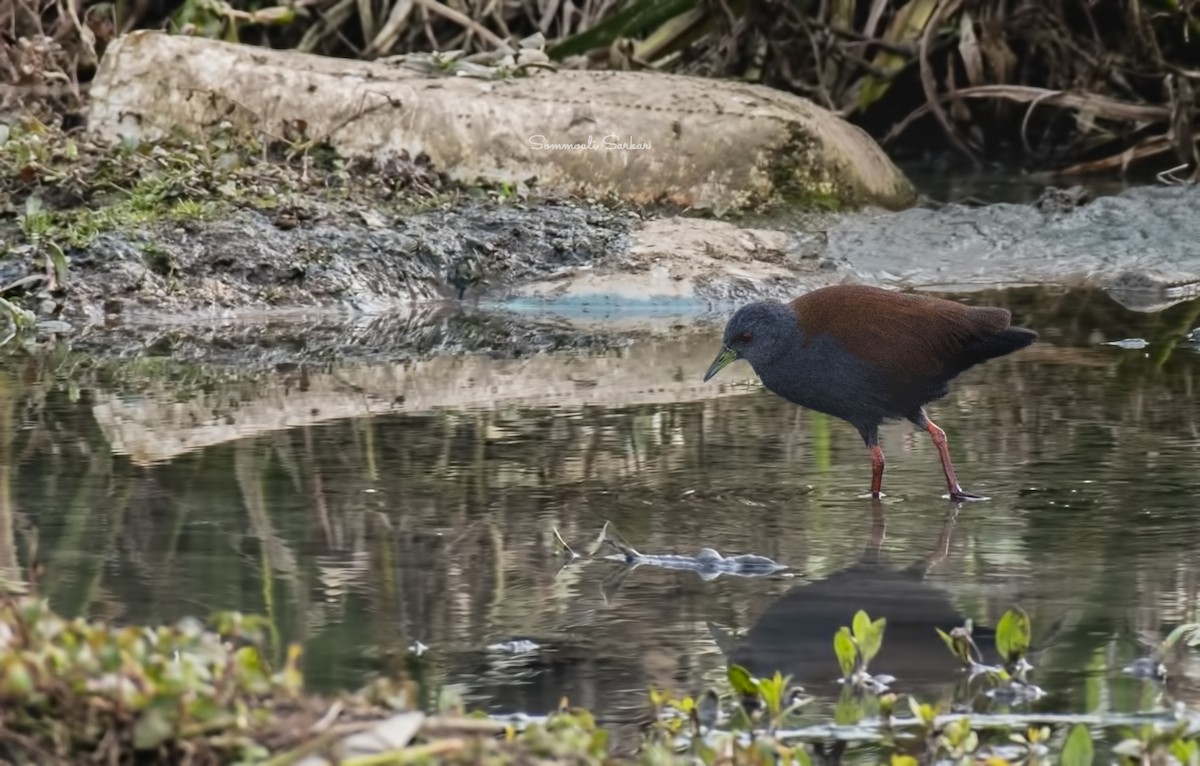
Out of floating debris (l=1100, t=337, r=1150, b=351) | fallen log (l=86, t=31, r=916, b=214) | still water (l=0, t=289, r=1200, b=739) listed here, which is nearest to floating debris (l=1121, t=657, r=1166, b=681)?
still water (l=0, t=289, r=1200, b=739)

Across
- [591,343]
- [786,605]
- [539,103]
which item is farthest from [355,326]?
[786,605]

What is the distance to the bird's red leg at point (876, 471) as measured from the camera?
20.4ft

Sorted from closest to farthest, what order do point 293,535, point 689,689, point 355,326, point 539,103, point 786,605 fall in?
point 689,689, point 786,605, point 293,535, point 355,326, point 539,103

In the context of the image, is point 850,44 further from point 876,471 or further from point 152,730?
point 152,730

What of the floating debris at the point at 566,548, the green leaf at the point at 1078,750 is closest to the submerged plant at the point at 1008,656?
the green leaf at the point at 1078,750

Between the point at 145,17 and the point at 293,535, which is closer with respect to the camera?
the point at 293,535

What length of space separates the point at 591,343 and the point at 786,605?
4.02 metres

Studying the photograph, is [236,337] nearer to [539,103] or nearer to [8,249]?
[8,249]

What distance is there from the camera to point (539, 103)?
11570 mm

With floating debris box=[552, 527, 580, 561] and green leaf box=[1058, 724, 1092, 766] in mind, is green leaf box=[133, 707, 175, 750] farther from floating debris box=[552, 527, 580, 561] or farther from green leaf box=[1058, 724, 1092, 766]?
floating debris box=[552, 527, 580, 561]

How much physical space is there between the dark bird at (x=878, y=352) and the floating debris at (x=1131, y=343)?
219cm

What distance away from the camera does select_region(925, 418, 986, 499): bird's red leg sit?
614 cm

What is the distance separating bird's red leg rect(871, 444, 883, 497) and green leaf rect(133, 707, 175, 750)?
11.2ft

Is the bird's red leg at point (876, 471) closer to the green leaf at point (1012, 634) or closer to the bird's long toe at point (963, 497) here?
the bird's long toe at point (963, 497)
